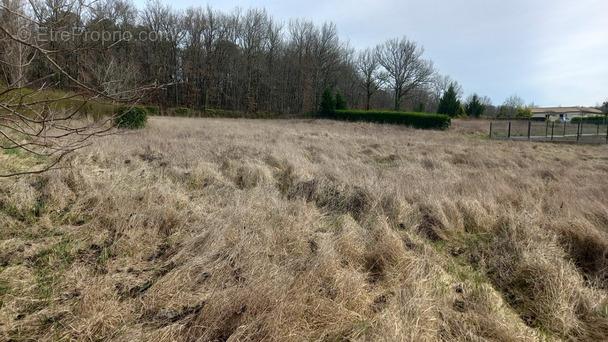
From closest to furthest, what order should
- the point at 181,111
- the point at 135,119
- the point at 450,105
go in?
the point at 135,119 → the point at 181,111 → the point at 450,105

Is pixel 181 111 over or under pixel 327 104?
under

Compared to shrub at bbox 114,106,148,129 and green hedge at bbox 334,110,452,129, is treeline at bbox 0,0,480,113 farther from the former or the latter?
shrub at bbox 114,106,148,129

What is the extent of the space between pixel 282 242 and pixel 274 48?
132 feet

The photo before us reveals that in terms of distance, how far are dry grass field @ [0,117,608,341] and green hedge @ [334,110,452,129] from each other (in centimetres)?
2080

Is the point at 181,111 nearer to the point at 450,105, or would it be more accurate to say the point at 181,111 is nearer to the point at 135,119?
the point at 135,119

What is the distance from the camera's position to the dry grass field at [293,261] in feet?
6.44

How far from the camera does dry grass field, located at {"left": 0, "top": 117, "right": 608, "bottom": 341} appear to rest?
1.96 m

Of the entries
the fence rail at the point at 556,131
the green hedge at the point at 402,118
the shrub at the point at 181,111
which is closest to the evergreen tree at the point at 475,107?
the green hedge at the point at 402,118

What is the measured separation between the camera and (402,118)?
26875 mm

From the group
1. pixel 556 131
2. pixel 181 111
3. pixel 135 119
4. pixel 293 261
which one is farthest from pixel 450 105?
pixel 293 261

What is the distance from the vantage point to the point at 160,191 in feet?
13.0

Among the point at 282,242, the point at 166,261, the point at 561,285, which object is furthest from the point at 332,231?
the point at 561,285

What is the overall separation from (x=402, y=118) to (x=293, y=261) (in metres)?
26.3

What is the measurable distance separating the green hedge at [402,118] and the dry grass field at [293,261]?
20802mm
